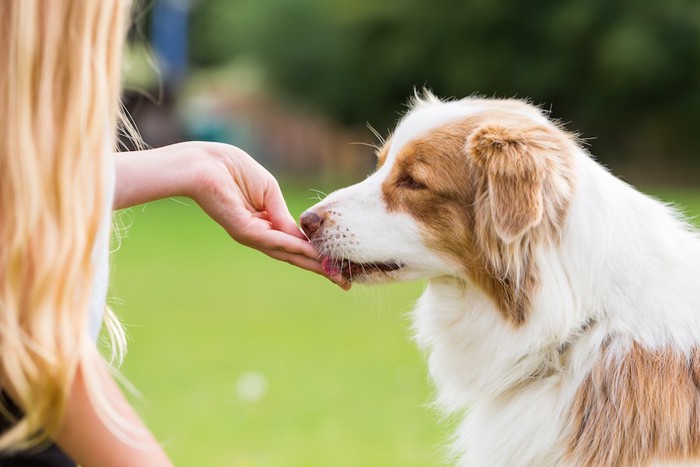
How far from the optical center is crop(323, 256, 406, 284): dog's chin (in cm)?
351

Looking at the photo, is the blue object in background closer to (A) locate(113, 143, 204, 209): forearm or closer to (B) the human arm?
(B) the human arm

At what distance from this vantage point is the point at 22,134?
1937 millimetres

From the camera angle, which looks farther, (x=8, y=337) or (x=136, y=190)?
(x=136, y=190)

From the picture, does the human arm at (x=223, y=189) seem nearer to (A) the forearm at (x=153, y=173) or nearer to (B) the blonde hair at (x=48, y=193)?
(A) the forearm at (x=153, y=173)

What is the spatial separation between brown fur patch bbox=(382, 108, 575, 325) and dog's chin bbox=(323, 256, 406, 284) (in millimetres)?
161

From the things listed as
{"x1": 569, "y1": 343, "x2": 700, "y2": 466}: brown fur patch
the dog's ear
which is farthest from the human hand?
{"x1": 569, "y1": 343, "x2": 700, "y2": 466}: brown fur patch

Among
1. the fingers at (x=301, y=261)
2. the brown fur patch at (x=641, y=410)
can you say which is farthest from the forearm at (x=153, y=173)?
the brown fur patch at (x=641, y=410)

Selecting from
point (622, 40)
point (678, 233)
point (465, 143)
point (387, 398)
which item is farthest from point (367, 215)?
point (622, 40)

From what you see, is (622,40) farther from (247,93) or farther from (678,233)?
(678,233)

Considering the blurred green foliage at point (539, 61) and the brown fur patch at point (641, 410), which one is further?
the blurred green foliage at point (539, 61)

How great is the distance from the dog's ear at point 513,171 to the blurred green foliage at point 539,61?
21688 mm

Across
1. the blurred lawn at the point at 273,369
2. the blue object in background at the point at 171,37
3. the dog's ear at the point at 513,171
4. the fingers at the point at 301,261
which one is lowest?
the blue object in background at the point at 171,37

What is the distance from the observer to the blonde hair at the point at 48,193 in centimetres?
193

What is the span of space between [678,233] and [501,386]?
0.74 meters
